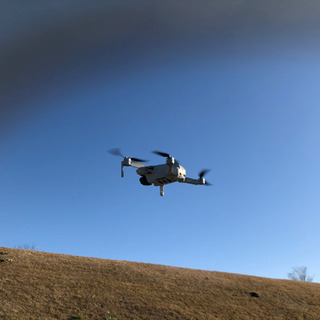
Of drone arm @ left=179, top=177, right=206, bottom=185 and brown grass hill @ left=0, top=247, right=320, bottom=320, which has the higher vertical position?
drone arm @ left=179, top=177, right=206, bottom=185

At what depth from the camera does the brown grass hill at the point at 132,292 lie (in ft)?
89.2

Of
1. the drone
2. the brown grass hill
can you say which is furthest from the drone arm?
the brown grass hill

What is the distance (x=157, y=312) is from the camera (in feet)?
93.2

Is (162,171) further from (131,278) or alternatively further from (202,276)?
(202,276)

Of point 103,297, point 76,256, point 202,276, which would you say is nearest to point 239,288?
point 202,276

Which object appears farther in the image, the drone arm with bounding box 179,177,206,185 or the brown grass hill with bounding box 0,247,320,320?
the drone arm with bounding box 179,177,206,185

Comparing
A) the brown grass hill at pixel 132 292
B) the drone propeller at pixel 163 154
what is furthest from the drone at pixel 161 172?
the brown grass hill at pixel 132 292

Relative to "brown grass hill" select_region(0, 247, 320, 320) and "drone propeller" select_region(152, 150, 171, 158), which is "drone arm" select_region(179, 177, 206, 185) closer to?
"drone propeller" select_region(152, 150, 171, 158)

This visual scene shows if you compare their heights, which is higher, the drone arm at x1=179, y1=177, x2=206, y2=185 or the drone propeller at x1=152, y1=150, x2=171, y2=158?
the drone propeller at x1=152, y1=150, x2=171, y2=158

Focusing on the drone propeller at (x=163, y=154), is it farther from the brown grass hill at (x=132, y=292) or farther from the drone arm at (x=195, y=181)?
the brown grass hill at (x=132, y=292)

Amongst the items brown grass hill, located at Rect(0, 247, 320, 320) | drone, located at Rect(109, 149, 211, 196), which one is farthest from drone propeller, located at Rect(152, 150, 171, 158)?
brown grass hill, located at Rect(0, 247, 320, 320)

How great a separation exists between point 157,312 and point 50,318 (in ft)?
28.1

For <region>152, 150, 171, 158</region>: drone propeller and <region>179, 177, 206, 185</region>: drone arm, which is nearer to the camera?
<region>152, 150, 171, 158</region>: drone propeller

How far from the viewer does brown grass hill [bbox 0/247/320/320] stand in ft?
89.2
